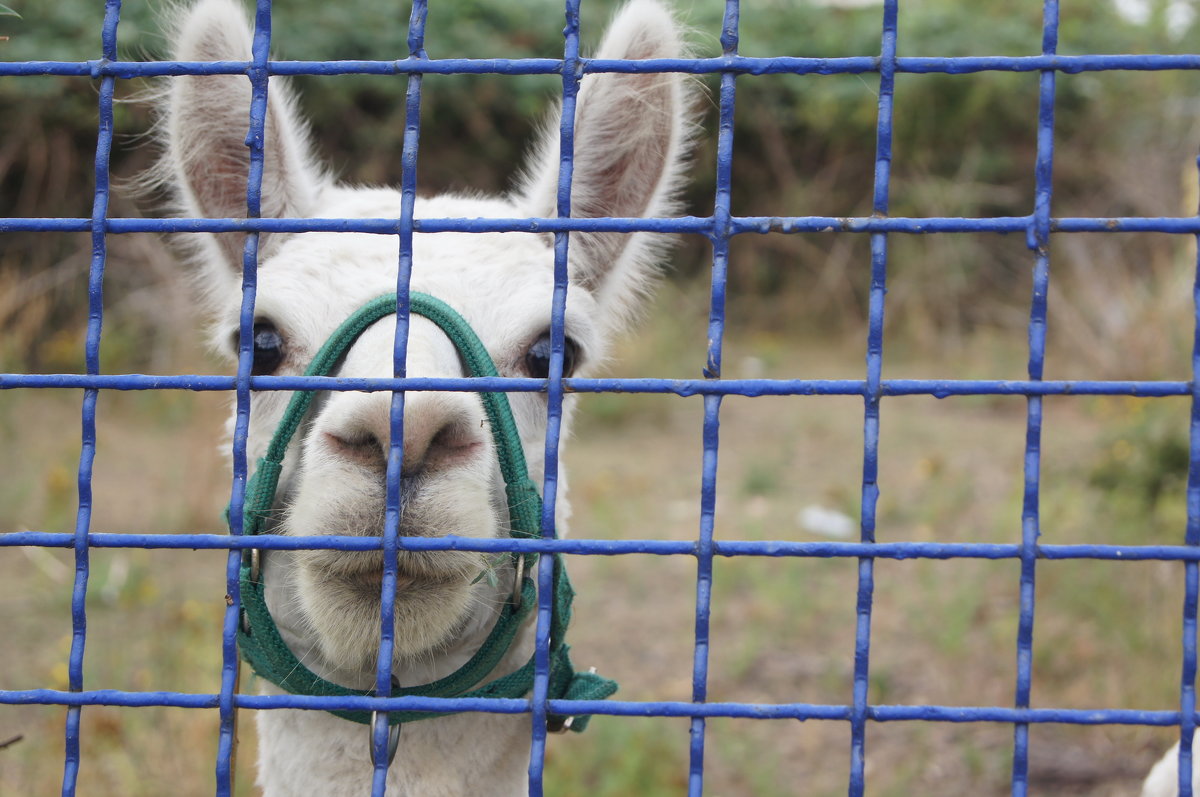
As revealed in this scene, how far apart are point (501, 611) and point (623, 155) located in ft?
3.32

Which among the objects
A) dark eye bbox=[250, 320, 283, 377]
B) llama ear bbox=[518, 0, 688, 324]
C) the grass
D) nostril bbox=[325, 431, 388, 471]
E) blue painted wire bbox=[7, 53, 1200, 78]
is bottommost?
the grass

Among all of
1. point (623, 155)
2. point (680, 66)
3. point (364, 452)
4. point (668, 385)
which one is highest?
point (623, 155)

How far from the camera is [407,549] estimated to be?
148cm

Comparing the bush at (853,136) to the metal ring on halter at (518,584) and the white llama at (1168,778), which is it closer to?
the white llama at (1168,778)

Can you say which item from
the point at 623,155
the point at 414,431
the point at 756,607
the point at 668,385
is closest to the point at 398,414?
the point at 414,431

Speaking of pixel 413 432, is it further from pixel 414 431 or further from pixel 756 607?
pixel 756 607

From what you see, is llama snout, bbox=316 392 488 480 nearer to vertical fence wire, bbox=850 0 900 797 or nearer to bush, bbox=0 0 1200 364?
vertical fence wire, bbox=850 0 900 797

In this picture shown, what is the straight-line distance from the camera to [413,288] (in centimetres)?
193

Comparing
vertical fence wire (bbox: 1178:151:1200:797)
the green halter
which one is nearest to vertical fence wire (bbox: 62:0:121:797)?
the green halter

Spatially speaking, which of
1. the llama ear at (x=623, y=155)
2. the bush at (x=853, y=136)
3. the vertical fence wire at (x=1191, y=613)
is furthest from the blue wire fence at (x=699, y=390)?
the bush at (x=853, y=136)

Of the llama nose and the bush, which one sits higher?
the bush

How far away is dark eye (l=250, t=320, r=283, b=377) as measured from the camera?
2062 millimetres

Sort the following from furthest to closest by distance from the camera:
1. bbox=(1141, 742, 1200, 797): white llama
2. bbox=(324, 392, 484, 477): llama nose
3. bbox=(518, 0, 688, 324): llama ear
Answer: bbox=(518, 0, 688, 324): llama ear, bbox=(1141, 742, 1200, 797): white llama, bbox=(324, 392, 484, 477): llama nose

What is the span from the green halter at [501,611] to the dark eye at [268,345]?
256 mm
